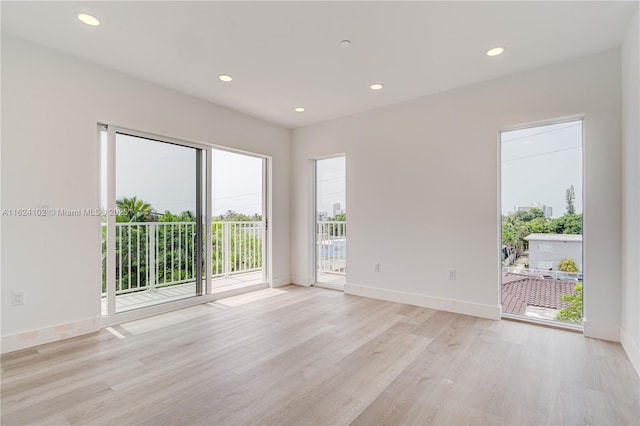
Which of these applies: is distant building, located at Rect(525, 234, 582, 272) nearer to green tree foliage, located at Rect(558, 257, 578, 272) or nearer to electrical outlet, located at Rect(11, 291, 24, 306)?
green tree foliage, located at Rect(558, 257, 578, 272)

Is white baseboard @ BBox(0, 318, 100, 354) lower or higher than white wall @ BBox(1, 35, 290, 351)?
lower

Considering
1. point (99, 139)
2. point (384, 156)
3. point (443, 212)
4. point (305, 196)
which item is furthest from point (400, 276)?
point (99, 139)

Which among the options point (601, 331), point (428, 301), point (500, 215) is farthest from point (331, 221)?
point (601, 331)

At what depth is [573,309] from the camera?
3000 millimetres

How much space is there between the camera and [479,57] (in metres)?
2.82

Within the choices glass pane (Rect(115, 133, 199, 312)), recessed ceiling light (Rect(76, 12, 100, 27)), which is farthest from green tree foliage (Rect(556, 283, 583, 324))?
recessed ceiling light (Rect(76, 12, 100, 27))

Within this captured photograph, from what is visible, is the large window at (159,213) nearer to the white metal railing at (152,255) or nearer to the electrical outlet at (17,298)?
the white metal railing at (152,255)

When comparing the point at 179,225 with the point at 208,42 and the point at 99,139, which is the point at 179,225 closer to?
the point at 99,139

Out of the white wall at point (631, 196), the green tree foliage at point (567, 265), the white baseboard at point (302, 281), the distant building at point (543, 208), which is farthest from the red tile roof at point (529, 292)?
the white baseboard at point (302, 281)

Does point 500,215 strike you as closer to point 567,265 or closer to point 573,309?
point 567,265

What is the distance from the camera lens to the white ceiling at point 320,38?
7.11 feet

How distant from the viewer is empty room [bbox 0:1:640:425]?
1.99 meters

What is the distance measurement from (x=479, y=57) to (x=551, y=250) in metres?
2.06

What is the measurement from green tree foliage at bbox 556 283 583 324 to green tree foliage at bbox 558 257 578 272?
0.15 meters
